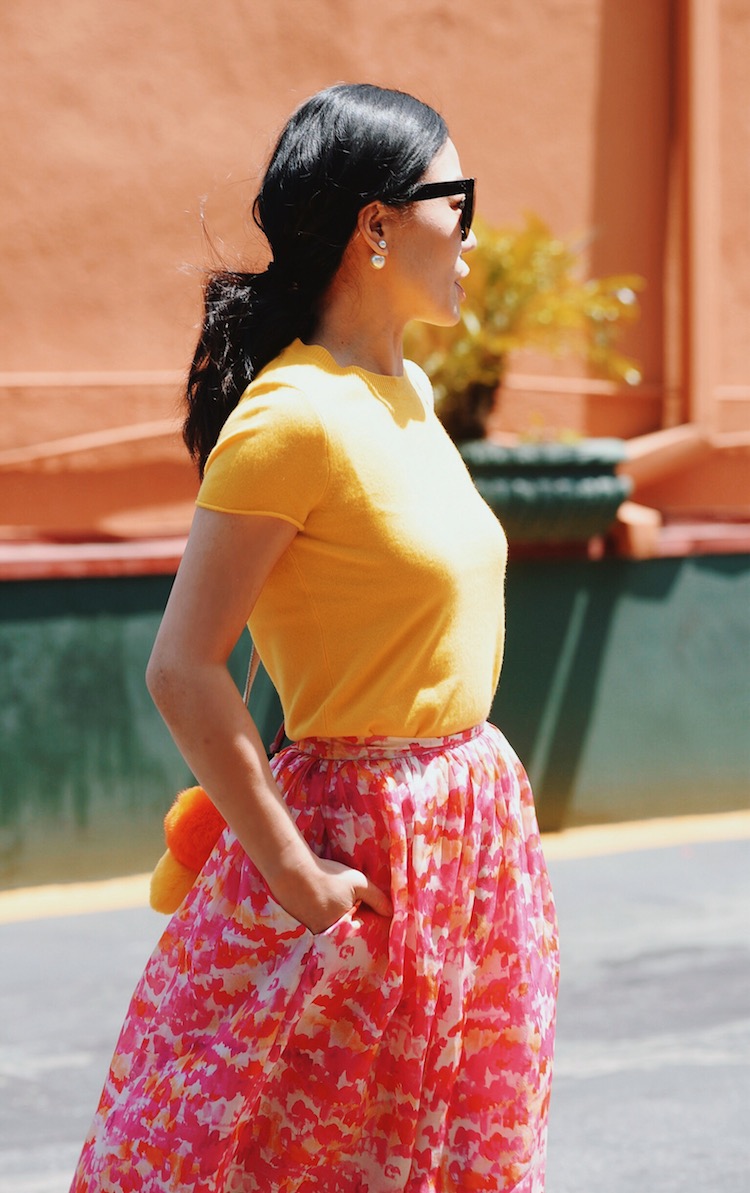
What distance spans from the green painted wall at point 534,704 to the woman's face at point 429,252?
3113 millimetres

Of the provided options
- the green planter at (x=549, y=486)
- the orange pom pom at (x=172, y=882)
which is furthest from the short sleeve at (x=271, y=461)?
the green planter at (x=549, y=486)

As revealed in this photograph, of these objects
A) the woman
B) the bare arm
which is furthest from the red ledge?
the bare arm

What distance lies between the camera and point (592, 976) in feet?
13.9

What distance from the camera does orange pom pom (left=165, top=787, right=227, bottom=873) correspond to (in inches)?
74.7

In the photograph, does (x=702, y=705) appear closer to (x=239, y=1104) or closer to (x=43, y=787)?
(x=43, y=787)

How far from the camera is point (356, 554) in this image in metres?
1.70

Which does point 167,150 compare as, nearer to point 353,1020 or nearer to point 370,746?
point 370,746

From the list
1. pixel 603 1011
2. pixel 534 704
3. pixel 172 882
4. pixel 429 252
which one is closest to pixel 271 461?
pixel 429 252

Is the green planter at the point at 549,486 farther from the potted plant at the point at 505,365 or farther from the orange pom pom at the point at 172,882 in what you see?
the orange pom pom at the point at 172,882

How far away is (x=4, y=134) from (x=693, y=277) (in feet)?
9.24

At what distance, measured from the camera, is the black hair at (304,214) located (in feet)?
5.82

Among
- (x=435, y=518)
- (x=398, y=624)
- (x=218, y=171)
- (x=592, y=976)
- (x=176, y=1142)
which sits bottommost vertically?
(x=592, y=976)

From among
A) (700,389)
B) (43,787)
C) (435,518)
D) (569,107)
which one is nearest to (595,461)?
(700,389)

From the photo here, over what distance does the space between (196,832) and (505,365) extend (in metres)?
3.65
